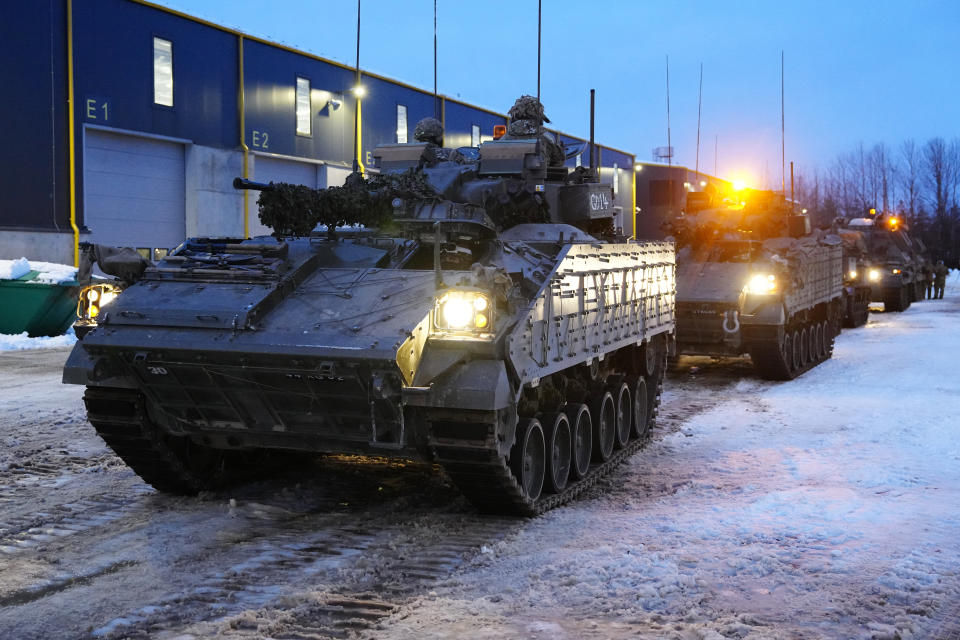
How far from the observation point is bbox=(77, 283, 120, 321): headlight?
753cm

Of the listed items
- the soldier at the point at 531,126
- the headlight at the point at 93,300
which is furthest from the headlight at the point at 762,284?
the headlight at the point at 93,300

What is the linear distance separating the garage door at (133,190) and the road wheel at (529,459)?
1748 centimetres

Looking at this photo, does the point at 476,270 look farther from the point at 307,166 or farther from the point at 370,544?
the point at 307,166

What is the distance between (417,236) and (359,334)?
143 cm

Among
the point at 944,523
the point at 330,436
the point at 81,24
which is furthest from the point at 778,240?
the point at 81,24

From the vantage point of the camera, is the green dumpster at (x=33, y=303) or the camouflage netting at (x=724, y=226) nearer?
the camouflage netting at (x=724, y=226)

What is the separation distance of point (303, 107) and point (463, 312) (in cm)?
2286

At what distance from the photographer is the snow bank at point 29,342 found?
18.3 meters

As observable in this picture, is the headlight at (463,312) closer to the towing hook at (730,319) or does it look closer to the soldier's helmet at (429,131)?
the soldier's helmet at (429,131)

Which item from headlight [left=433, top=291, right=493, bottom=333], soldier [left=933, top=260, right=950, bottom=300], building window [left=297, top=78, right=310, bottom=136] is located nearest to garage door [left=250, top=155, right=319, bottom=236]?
building window [left=297, top=78, right=310, bottom=136]

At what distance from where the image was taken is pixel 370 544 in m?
6.67

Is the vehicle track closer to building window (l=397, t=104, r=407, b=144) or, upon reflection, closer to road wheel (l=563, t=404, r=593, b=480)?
road wheel (l=563, t=404, r=593, b=480)

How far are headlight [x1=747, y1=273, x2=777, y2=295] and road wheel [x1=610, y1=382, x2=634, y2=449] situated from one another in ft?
18.1

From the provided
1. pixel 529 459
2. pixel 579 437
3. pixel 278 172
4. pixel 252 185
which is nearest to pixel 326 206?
pixel 252 185
